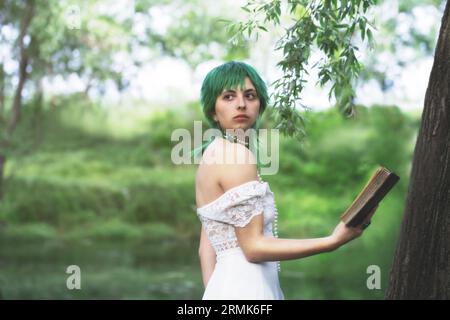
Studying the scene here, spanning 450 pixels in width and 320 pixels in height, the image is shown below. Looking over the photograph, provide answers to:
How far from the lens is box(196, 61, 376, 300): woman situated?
2125mm

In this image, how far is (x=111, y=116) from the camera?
58.5 ft

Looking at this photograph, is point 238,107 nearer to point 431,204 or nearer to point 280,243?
point 280,243

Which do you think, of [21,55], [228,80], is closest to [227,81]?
[228,80]

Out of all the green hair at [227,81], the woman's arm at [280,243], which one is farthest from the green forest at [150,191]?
the woman's arm at [280,243]

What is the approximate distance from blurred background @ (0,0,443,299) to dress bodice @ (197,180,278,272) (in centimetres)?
694

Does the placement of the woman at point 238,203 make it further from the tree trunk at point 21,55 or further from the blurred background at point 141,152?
the tree trunk at point 21,55

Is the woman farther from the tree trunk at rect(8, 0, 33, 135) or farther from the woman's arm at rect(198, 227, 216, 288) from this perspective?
the tree trunk at rect(8, 0, 33, 135)

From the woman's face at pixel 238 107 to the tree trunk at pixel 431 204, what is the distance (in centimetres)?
85

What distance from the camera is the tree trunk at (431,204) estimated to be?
2754 mm

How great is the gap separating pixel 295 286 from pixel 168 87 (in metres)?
8.50

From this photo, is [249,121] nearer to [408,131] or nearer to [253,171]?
[253,171]

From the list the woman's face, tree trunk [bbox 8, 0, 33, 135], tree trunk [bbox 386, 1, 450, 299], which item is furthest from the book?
tree trunk [bbox 8, 0, 33, 135]

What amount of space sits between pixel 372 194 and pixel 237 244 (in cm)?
48
